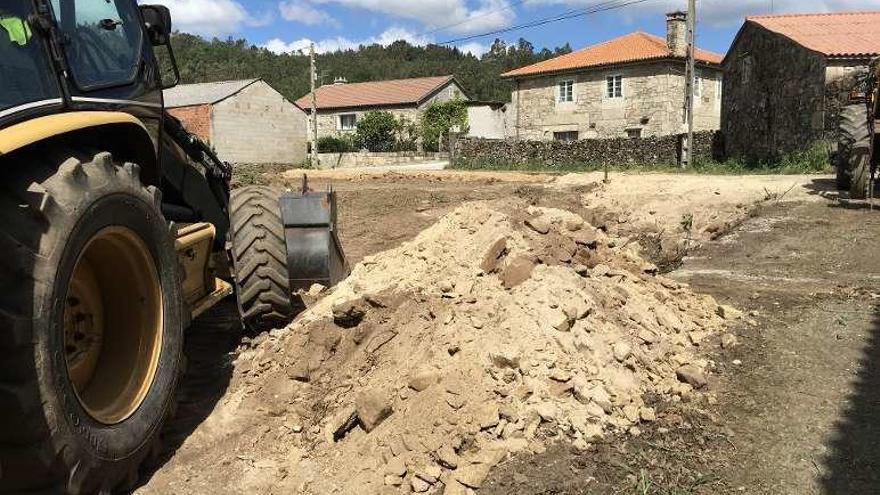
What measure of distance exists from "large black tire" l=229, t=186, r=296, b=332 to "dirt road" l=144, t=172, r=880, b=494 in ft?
1.49


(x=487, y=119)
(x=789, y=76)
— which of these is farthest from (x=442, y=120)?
(x=789, y=76)

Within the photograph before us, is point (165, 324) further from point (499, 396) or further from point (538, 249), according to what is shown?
point (538, 249)

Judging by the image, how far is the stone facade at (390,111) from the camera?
4816 cm

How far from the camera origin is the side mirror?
4.75 metres

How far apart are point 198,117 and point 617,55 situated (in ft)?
67.7

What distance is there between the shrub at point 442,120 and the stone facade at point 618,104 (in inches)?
231

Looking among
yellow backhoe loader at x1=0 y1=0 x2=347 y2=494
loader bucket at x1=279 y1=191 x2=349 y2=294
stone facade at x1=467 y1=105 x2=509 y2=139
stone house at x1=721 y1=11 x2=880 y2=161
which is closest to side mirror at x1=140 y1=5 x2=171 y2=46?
yellow backhoe loader at x1=0 y1=0 x2=347 y2=494

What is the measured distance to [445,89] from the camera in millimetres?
50938

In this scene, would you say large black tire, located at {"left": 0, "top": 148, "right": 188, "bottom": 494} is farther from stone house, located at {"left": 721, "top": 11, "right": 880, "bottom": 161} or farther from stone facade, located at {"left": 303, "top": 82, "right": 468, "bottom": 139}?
stone facade, located at {"left": 303, "top": 82, "right": 468, "bottom": 139}

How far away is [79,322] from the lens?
3.57 m

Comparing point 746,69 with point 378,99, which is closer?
point 746,69

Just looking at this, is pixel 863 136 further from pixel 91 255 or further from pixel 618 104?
pixel 618 104

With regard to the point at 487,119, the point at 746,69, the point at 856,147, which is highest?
the point at 746,69

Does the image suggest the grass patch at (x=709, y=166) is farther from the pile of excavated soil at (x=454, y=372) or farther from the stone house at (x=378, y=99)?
the stone house at (x=378, y=99)
